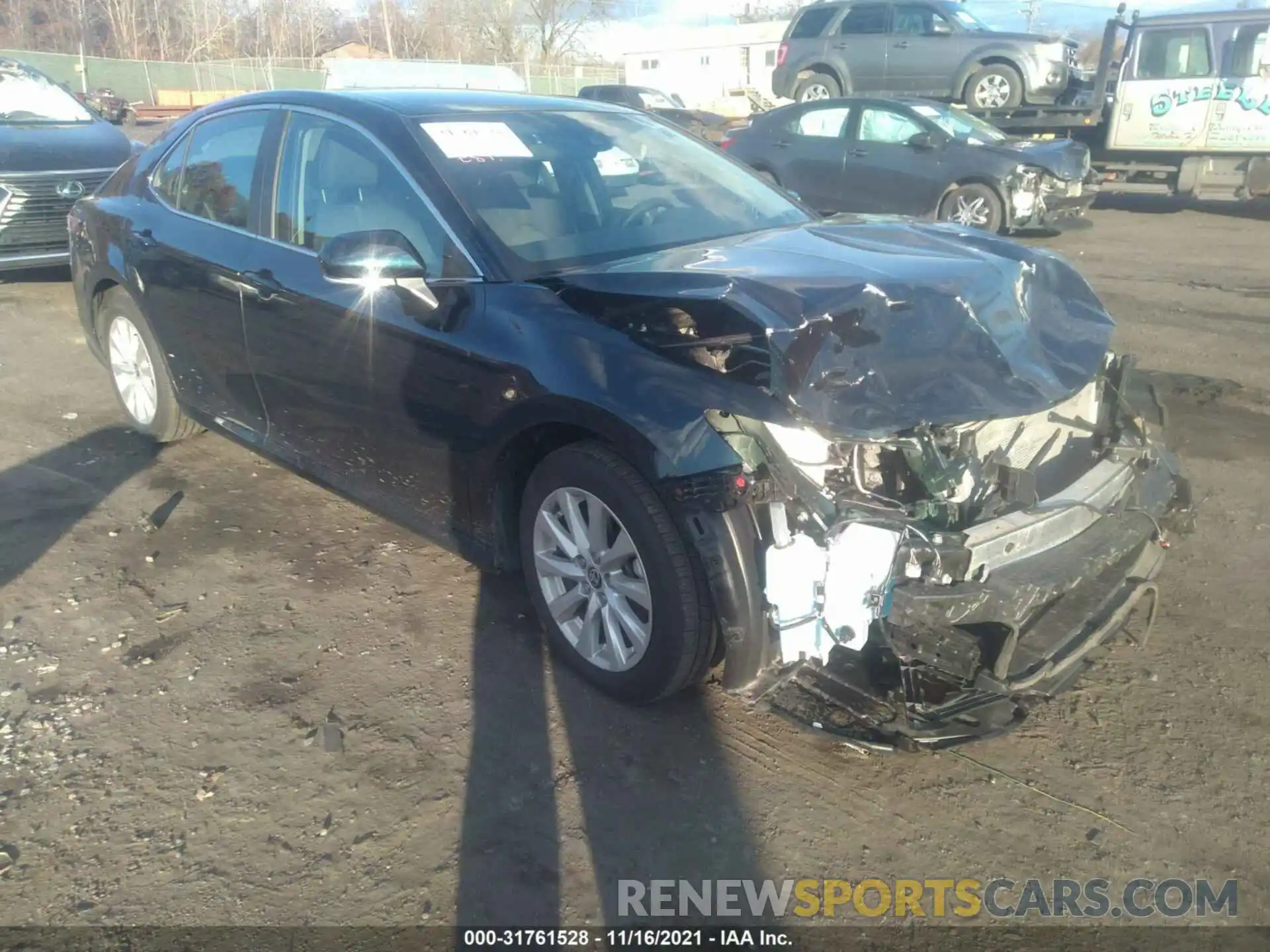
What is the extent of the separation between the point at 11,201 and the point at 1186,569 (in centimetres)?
879

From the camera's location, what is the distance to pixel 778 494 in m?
2.72

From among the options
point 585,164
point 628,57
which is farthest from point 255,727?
point 628,57

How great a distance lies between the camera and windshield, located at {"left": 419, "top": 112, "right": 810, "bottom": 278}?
350cm

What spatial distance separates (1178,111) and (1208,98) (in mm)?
373

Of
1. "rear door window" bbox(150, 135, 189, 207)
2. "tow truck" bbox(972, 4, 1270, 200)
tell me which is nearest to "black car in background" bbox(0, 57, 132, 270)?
"rear door window" bbox(150, 135, 189, 207)

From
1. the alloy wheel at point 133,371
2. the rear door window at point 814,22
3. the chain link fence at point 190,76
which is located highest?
the chain link fence at point 190,76

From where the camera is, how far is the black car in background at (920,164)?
36.1 feet

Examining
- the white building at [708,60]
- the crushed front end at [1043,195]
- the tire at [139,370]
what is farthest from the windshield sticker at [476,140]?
the white building at [708,60]

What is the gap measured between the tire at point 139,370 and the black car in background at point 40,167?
3.86 metres

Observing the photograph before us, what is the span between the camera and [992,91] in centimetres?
1471

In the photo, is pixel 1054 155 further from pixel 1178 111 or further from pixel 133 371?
pixel 133 371

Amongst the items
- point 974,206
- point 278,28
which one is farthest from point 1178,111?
point 278,28

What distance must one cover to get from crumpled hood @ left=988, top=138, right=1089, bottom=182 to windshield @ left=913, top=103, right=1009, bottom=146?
191 mm

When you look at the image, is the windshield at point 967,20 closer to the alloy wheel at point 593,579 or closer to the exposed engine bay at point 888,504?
the exposed engine bay at point 888,504
